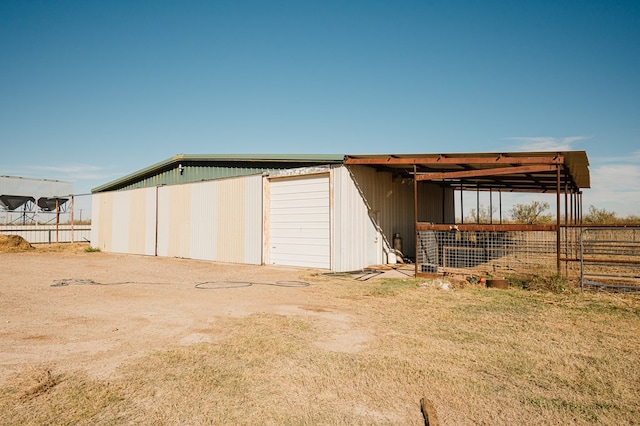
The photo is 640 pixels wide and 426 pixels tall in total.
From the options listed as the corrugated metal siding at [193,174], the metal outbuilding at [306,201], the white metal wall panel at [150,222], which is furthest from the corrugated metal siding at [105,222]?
the white metal wall panel at [150,222]

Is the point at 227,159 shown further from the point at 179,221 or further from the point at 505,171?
the point at 505,171

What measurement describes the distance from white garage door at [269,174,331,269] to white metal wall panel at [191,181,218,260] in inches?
140

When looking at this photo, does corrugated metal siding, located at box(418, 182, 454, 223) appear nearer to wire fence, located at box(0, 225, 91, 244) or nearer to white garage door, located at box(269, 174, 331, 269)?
white garage door, located at box(269, 174, 331, 269)

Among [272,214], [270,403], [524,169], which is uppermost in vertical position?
[524,169]

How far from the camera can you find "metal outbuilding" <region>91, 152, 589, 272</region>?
1417 cm

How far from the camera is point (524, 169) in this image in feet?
38.2

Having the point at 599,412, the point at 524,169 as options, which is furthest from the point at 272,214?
the point at 599,412

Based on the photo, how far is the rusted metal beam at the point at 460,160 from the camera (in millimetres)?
11529

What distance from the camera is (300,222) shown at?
51.6 feet

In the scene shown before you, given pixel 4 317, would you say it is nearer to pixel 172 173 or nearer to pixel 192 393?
pixel 192 393

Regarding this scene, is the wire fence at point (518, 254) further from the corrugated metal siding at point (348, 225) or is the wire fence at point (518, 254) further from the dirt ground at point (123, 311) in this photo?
the dirt ground at point (123, 311)

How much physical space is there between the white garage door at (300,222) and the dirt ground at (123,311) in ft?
4.16

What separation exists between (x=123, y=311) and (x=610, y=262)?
10916 mm

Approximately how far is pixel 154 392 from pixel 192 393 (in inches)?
15.6
